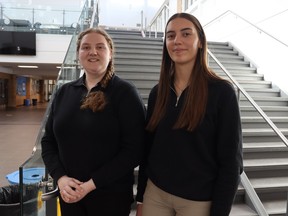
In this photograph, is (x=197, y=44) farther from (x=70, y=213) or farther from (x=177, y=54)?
(x=70, y=213)

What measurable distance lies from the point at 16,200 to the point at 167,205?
2.02 m

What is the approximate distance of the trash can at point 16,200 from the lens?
1.86 m

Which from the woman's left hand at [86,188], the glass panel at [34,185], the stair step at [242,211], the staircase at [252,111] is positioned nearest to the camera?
the woman's left hand at [86,188]

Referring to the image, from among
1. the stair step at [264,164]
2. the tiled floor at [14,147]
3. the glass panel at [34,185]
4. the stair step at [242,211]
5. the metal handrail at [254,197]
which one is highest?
the glass panel at [34,185]

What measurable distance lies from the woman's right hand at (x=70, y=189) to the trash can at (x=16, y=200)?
499 mm

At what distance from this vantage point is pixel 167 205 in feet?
4.49

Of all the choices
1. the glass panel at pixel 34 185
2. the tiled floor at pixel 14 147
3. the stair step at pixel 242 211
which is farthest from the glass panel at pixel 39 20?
the glass panel at pixel 34 185

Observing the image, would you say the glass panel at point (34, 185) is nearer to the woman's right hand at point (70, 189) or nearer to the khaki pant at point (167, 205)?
the woman's right hand at point (70, 189)

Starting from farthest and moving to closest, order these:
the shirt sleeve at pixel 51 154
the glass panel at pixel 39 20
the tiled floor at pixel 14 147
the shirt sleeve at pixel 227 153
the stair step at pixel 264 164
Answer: the glass panel at pixel 39 20, the tiled floor at pixel 14 147, the stair step at pixel 264 164, the shirt sleeve at pixel 51 154, the shirt sleeve at pixel 227 153

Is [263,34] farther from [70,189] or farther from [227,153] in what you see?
[70,189]

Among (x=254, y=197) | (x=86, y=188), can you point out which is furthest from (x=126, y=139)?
(x=254, y=197)

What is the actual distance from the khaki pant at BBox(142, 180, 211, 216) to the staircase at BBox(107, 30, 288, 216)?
5.95 feet

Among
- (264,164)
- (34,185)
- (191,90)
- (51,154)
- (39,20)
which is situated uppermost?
(39,20)

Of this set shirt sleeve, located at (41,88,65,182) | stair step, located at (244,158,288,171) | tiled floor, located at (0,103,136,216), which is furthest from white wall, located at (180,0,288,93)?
shirt sleeve, located at (41,88,65,182)
